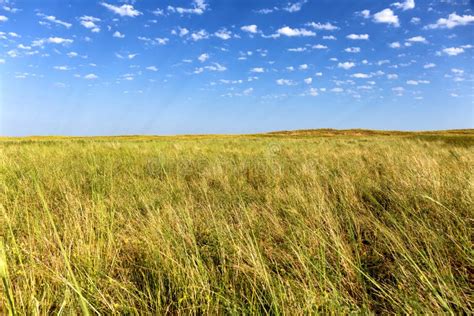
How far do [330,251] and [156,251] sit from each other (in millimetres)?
1267

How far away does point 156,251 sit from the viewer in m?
1.93

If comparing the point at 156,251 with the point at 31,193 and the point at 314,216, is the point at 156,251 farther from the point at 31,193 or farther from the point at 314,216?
the point at 31,193

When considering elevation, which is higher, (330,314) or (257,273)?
(257,273)

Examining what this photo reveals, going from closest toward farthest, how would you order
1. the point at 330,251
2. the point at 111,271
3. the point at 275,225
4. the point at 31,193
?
the point at 111,271 → the point at 330,251 → the point at 275,225 → the point at 31,193

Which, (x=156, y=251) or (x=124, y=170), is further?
(x=124, y=170)

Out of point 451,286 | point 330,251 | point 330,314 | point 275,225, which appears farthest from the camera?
point 275,225

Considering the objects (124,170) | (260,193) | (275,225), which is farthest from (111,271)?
(124,170)

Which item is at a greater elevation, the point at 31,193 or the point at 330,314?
the point at 31,193

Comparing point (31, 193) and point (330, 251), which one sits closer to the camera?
point (330, 251)

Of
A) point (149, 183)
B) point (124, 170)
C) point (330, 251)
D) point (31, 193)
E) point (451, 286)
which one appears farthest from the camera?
point (124, 170)

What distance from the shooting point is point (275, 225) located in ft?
8.33

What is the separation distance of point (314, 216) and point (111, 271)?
1.69m

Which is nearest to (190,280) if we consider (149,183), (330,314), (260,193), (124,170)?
(330,314)

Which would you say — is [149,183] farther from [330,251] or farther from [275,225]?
[330,251]
